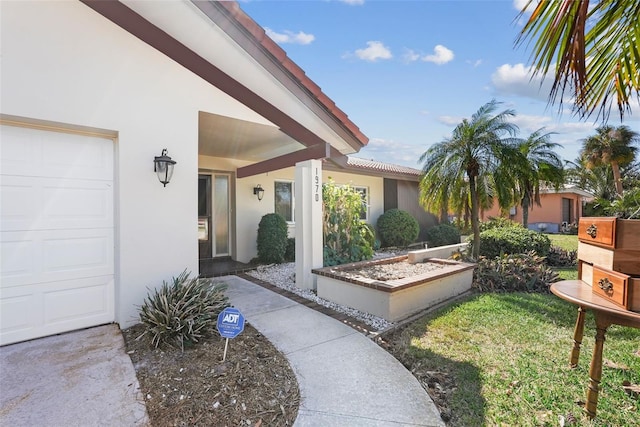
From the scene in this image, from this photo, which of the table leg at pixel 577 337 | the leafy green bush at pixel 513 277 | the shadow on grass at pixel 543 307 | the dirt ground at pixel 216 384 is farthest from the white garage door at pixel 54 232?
the leafy green bush at pixel 513 277

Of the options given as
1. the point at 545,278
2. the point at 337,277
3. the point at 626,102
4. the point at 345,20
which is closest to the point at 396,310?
the point at 337,277

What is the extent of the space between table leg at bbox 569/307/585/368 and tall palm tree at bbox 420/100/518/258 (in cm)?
532

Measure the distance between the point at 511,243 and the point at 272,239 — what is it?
6.93 meters

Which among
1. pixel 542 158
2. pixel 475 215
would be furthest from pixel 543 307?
pixel 542 158

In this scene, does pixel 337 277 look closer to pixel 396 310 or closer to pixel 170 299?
pixel 396 310

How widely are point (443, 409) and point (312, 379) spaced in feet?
4.23

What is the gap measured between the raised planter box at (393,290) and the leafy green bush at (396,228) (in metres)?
5.58

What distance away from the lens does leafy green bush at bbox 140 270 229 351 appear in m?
3.79

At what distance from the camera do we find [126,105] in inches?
174

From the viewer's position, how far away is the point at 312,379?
3.21 m

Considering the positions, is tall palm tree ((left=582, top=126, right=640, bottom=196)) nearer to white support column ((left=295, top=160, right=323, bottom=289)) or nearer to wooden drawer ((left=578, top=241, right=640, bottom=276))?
white support column ((left=295, top=160, right=323, bottom=289))

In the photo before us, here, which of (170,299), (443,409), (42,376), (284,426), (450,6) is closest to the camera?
(284,426)

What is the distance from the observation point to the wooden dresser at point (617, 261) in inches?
84.9

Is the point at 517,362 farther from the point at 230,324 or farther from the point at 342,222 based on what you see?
the point at 342,222
